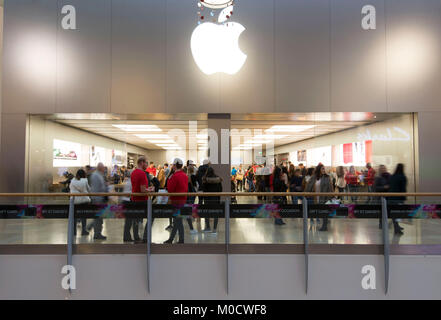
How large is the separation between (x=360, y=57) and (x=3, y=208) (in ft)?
32.5

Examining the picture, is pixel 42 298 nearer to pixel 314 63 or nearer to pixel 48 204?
pixel 48 204

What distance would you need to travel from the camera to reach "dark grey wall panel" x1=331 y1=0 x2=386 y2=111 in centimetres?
958

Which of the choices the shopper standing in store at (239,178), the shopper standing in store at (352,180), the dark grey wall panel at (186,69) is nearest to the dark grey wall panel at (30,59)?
the dark grey wall panel at (186,69)

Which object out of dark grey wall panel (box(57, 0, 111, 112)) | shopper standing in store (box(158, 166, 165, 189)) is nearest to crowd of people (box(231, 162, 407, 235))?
shopper standing in store (box(158, 166, 165, 189))

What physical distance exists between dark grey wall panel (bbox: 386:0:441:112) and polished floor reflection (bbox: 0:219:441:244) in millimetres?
5129

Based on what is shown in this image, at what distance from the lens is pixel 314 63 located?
965 centimetres

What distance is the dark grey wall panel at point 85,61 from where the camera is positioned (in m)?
9.52

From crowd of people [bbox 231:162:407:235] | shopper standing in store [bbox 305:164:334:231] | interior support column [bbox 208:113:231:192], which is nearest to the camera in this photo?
shopper standing in store [bbox 305:164:334:231]

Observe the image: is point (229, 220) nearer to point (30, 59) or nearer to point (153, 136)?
point (153, 136)

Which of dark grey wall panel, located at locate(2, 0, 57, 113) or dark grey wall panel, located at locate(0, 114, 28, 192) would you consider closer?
dark grey wall panel, located at locate(0, 114, 28, 192)

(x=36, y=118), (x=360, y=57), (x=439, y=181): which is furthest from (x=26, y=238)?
(x=439, y=181)

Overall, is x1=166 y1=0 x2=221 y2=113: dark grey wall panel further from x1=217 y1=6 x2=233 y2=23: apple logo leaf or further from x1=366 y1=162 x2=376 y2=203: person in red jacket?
x1=366 y1=162 x2=376 y2=203: person in red jacket

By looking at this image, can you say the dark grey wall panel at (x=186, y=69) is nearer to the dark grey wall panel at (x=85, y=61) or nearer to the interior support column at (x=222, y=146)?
the interior support column at (x=222, y=146)

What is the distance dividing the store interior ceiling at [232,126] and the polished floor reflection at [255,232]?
4594 mm
